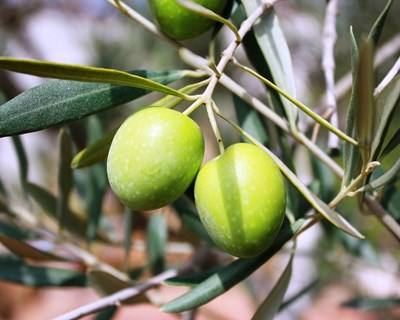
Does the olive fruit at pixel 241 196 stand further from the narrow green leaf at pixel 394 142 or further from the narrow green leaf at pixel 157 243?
the narrow green leaf at pixel 157 243

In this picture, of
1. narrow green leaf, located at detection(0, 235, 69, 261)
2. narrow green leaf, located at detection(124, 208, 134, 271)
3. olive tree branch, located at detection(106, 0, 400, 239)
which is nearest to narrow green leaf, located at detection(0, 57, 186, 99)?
olive tree branch, located at detection(106, 0, 400, 239)

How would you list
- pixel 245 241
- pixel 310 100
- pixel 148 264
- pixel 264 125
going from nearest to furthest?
pixel 245 241
pixel 264 125
pixel 148 264
pixel 310 100

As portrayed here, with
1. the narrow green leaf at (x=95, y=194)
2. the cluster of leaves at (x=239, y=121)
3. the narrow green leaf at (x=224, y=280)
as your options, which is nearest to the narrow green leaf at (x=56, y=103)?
the cluster of leaves at (x=239, y=121)

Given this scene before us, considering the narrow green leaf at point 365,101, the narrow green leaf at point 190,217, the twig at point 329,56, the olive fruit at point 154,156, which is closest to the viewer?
the narrow green leaf at point 365,101

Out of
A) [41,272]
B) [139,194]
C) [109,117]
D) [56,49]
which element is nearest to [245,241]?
[139,194]

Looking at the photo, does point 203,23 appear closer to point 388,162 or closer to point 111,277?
point 111,277
